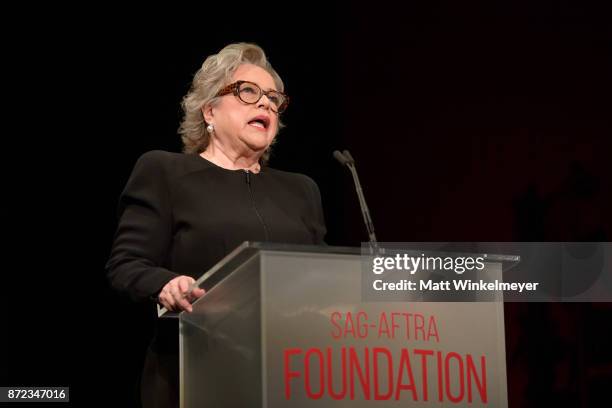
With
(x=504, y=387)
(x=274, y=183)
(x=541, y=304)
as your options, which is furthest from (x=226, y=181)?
(x=541, y=304)

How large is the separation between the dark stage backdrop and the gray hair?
94cm

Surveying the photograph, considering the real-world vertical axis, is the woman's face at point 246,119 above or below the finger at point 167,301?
above

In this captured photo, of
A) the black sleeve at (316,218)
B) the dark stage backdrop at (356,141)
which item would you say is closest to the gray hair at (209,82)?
the black sleeve at (316,218)

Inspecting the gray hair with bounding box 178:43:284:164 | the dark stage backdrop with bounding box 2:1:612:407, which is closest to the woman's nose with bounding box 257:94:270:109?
the gray hair with bounding box 178:43:284:164

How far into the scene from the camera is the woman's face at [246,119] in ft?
6.70

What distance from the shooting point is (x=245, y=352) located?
135cm

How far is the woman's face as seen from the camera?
2.04 metres

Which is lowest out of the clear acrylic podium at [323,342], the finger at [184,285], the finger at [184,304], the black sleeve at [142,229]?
the clear acrylic podium at [323,342]

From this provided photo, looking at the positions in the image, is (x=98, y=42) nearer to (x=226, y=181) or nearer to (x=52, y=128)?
(x=52, y=128)

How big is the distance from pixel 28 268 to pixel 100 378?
49cm

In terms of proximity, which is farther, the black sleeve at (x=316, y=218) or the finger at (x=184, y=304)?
the black sleeve at (x=316, y=218)

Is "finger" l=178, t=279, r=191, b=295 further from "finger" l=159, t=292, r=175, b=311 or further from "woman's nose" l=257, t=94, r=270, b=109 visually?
"woman's nose" l=257, t=94, r=270, b=109

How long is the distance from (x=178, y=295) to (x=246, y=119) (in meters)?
0.70

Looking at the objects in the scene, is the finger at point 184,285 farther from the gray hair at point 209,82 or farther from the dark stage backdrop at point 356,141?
the dark stage backdrop at point 356,141
